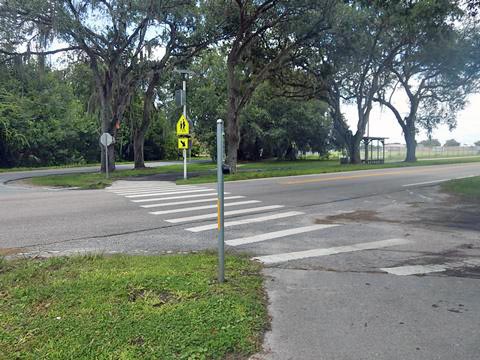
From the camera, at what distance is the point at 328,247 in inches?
268

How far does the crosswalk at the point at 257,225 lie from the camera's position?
6.32m

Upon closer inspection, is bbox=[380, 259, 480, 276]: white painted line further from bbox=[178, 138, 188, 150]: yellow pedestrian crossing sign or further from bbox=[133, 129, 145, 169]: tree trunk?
bbox=[133, 129, 145, 169]: tree trunk

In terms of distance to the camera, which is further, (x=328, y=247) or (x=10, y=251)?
(x=328, y=247)

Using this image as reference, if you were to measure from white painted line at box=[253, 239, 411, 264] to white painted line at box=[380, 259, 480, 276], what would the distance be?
3.62ft

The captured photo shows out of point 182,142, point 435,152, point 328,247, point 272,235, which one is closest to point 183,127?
point 182,142

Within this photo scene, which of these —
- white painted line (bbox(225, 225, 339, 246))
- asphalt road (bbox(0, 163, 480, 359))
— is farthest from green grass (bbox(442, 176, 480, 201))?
white painted line (bbox(225, 225, 339, 246))

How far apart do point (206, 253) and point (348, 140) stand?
31.1 meters

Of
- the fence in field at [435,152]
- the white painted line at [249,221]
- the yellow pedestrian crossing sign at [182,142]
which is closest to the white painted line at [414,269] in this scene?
the white painted line at [249,221]

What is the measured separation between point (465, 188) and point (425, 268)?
35.4 feet

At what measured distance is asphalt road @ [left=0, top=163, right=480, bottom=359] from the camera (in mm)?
3508

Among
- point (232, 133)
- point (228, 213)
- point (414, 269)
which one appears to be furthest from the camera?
point (232, 133)

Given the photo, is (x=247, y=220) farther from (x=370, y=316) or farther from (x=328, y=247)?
(x=370, y=316)

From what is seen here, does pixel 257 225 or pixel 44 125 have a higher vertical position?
pixel 44 125

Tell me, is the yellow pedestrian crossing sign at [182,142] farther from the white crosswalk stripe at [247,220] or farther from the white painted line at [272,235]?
the white painted line at [272,235]
